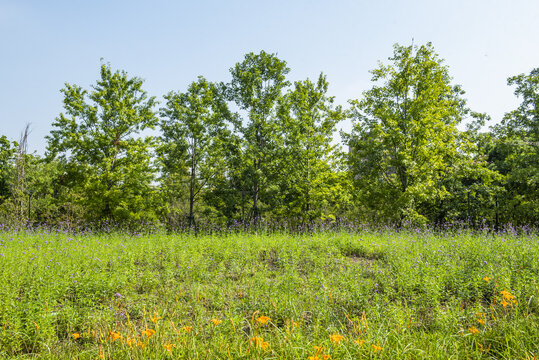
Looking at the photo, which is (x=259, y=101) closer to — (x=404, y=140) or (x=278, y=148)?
(x=278, y=148)

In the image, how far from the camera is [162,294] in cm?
491

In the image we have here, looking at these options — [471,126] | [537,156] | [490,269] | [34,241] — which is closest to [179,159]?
[34,241]

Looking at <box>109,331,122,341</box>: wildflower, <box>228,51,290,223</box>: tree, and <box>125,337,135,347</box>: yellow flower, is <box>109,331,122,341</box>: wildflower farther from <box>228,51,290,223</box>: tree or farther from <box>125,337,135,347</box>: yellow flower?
<box>228,51,290,223</box>: tree

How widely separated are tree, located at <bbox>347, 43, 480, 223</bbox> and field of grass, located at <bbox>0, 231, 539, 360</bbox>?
4867mm

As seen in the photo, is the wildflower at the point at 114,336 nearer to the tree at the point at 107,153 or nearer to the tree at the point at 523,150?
the tree at the point at 107,153

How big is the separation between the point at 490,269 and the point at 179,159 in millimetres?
12932

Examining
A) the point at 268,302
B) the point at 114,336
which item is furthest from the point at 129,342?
the point at 268,302

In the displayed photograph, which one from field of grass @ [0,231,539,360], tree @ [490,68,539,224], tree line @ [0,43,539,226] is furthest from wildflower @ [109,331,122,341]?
tree @ [490,68,539,224]

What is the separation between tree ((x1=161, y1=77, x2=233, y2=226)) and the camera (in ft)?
47.3

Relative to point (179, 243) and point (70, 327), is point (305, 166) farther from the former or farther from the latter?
point (70, 327)

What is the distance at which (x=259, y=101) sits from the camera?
1399 centimetres

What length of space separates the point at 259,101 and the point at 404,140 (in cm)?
643

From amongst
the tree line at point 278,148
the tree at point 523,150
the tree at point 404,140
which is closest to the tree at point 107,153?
the tree line at point 278,148

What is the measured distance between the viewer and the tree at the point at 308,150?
1304 cm
